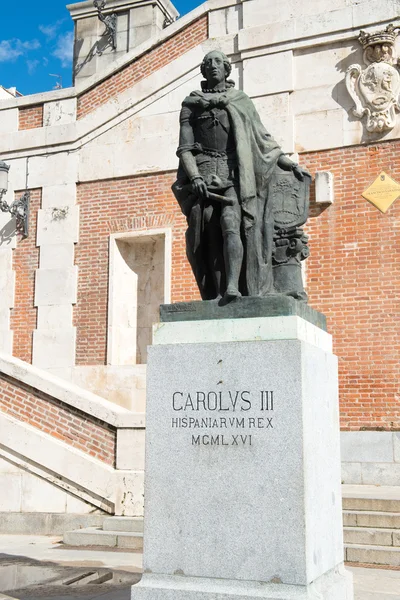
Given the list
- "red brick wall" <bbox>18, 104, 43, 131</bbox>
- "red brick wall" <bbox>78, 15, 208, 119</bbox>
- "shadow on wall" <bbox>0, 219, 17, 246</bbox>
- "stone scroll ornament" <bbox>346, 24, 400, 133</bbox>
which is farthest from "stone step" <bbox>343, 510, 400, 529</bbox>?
"red brick wall" <bbox>18, 104, 43, 131</bbox>

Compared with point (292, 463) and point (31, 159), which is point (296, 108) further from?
point (292, 463)

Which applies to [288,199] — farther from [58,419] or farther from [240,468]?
[58,419]

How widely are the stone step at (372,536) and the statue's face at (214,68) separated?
15.9 ft

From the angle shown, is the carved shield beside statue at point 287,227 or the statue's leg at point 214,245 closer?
the statue's leg at point 214,245

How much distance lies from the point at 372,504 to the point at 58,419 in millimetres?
4122

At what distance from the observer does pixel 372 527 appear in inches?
321

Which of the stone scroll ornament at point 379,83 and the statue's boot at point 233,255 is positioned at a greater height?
the stone scroll ornament at point 379,83

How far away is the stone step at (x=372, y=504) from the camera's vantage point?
849 cm

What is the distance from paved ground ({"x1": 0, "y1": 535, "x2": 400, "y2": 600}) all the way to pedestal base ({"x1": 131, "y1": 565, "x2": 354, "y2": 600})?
35.2 inches

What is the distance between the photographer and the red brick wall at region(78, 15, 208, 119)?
13.5m

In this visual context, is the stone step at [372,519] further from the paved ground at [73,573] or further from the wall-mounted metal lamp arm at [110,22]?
the wall-mounted metal lamp arm at [110,22]

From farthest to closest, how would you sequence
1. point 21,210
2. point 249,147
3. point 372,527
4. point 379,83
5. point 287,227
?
point 21,210
point 379,83
point 372,527
point 287,227
point 249,147

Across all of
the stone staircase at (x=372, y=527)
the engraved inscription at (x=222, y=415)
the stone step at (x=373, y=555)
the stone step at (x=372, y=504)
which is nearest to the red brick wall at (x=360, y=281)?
the stone staircase at (x=372, y=527)

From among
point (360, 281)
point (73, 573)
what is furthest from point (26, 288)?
point (73, 573)
